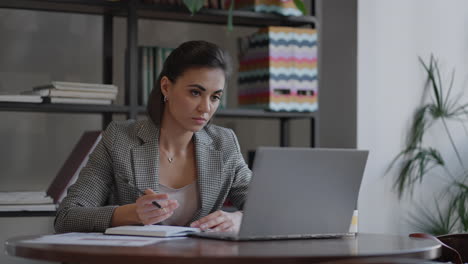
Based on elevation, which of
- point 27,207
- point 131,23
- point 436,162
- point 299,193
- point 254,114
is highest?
point 131,23

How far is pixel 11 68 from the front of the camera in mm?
3631

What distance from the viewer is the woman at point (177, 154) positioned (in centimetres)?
242

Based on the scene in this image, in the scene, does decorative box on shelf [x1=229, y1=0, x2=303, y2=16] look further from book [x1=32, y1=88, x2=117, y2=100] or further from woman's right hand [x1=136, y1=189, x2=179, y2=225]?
woman's right hand [x1=136, y1=189, x2=179, y2=225]

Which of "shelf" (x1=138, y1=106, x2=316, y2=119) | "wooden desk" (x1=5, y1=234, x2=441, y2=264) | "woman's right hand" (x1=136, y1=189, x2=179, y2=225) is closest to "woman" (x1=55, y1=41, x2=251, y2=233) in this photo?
"woman's right hand" (x1=136, y1=189, x2=179, y2=225)

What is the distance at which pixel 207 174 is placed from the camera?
2.48 metres

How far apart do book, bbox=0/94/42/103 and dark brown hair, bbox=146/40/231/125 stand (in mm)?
781

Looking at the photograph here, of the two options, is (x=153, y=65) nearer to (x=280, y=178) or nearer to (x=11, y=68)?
(x=11, y=68)

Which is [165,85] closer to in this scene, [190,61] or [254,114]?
[190,61]

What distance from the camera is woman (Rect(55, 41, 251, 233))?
95.1 inches

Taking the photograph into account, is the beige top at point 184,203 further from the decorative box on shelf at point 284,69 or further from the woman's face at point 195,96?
the decorative box on shelf at point 284,69

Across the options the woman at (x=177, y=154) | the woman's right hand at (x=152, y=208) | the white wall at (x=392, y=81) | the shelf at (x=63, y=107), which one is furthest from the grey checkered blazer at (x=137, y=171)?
the white wall at (x=392, y=81)

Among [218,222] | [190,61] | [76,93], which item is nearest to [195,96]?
[190,61]

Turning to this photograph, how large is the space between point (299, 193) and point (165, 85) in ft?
2.90

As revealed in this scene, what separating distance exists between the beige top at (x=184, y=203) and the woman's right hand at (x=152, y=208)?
0.40 m
